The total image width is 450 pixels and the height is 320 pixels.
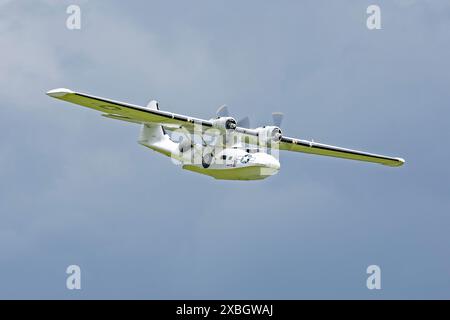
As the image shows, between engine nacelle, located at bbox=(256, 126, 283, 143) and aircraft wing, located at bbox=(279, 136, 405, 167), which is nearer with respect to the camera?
engine nacelle, located at bbox=(256, 126, 283, 143)

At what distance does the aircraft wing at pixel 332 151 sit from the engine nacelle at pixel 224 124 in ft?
13.7

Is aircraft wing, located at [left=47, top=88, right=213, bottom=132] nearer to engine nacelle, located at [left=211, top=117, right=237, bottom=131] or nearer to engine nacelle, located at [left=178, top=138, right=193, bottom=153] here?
engine nacelle, located at [left=211, top=117, right=237, bottom=131]

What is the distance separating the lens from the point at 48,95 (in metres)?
35.5

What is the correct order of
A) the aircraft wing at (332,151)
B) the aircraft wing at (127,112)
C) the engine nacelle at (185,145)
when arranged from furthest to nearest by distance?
the aircraft wing at (332,151) < the engine nacelle at (185,145) < the aircraft wing at (127,112)

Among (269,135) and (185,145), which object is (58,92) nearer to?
(185,145)

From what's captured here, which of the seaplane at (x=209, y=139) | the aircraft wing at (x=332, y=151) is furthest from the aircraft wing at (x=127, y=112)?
the aircraft wing at (x=332, y=151)

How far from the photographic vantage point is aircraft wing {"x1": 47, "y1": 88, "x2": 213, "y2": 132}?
36.6 m

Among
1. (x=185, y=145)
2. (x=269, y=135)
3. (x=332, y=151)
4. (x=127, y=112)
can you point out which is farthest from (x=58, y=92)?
(x=332, y=151)

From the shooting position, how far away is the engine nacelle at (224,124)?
40.2 metres

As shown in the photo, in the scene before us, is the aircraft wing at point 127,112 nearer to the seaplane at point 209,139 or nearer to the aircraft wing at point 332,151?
the seaplane at point 209,139

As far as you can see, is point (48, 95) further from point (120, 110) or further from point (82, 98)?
point (120, 110)

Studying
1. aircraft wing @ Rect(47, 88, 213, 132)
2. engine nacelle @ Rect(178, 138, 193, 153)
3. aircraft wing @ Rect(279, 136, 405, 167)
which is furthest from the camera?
aircraft wing @ Rect(279, 136, 405, 167)

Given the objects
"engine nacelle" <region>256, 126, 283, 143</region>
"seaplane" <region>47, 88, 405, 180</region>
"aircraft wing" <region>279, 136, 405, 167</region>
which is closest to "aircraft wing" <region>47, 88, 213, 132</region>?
"seaplane" <region>47, 88, 405, 180</region>

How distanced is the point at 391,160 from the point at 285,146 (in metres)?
6.71
